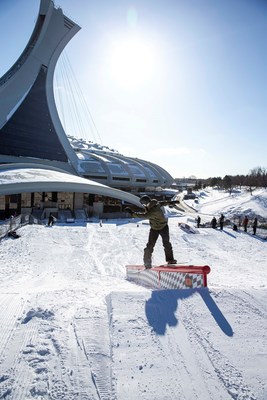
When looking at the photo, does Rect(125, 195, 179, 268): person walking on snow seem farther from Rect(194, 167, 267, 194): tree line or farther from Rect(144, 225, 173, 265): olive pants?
Rect(194, 167, 267, 194): tree line

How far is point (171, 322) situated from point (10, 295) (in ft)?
9.14

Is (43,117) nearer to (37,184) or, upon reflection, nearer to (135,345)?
(37,184)

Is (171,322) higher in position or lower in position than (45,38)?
lower

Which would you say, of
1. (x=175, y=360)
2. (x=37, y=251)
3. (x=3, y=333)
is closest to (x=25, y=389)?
(x=3, y=333)

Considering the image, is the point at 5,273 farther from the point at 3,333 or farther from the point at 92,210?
the point at 92,210

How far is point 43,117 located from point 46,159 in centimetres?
625

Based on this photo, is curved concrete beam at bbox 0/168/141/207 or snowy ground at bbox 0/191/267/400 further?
curved concrete beam at bbox 0/168/141/207

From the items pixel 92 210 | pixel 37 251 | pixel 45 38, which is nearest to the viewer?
pixel 37 251

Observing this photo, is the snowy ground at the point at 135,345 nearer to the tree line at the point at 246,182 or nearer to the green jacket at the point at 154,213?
the green jacket at the point at 154,213

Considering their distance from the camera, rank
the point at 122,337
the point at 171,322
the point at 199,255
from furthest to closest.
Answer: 1. the point at 199,255
2. the point at 171,322
3. the point at 122,337

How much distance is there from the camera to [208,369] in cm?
259

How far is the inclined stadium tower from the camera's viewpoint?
31.5 metres

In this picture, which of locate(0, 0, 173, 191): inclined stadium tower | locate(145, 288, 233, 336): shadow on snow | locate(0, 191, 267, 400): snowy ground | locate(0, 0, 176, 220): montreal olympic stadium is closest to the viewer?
locate(0, 191, 267, 400): snowy ground

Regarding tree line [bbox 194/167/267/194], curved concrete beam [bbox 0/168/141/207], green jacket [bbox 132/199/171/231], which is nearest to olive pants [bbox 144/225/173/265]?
green jacket [bbox 132/199/171/231]
